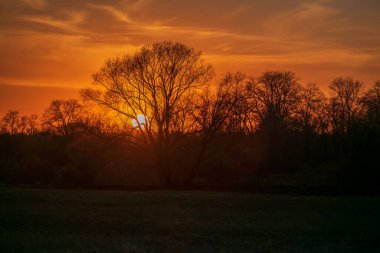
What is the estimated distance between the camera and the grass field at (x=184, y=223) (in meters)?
15.8

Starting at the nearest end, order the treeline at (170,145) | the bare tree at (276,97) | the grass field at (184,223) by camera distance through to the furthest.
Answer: the grass field at (184,223), the treeline at (170,145), the bare tree at (276,97)

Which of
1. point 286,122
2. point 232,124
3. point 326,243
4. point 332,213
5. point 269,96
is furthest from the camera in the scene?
point 269,96

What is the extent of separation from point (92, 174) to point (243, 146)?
1904 centimetres

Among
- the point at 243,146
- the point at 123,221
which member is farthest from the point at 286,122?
the point at 123,221

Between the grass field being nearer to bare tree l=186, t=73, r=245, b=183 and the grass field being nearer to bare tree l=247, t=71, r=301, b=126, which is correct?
bare tree l=186, t=73, r=245, b=183

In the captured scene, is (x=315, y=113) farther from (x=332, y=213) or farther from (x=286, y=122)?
(x=332, y=213)

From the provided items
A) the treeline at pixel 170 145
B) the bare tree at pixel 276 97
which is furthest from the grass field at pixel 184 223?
the bare tree at pixel 276 97

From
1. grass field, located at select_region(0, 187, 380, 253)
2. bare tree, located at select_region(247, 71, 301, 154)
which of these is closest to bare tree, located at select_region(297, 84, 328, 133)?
bare tree, located at select_region(247, 71, 301, 154)

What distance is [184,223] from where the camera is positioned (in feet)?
65.4

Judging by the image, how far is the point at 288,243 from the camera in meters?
16.4

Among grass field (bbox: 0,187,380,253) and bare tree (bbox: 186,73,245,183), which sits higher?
bare tree (bbox: 186,73,245,183)

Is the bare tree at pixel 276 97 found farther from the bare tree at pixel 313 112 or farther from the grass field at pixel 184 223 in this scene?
the grass field at pixel 184 223

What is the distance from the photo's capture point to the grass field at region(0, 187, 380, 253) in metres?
15.8

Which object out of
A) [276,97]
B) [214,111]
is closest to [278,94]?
[276,97]
